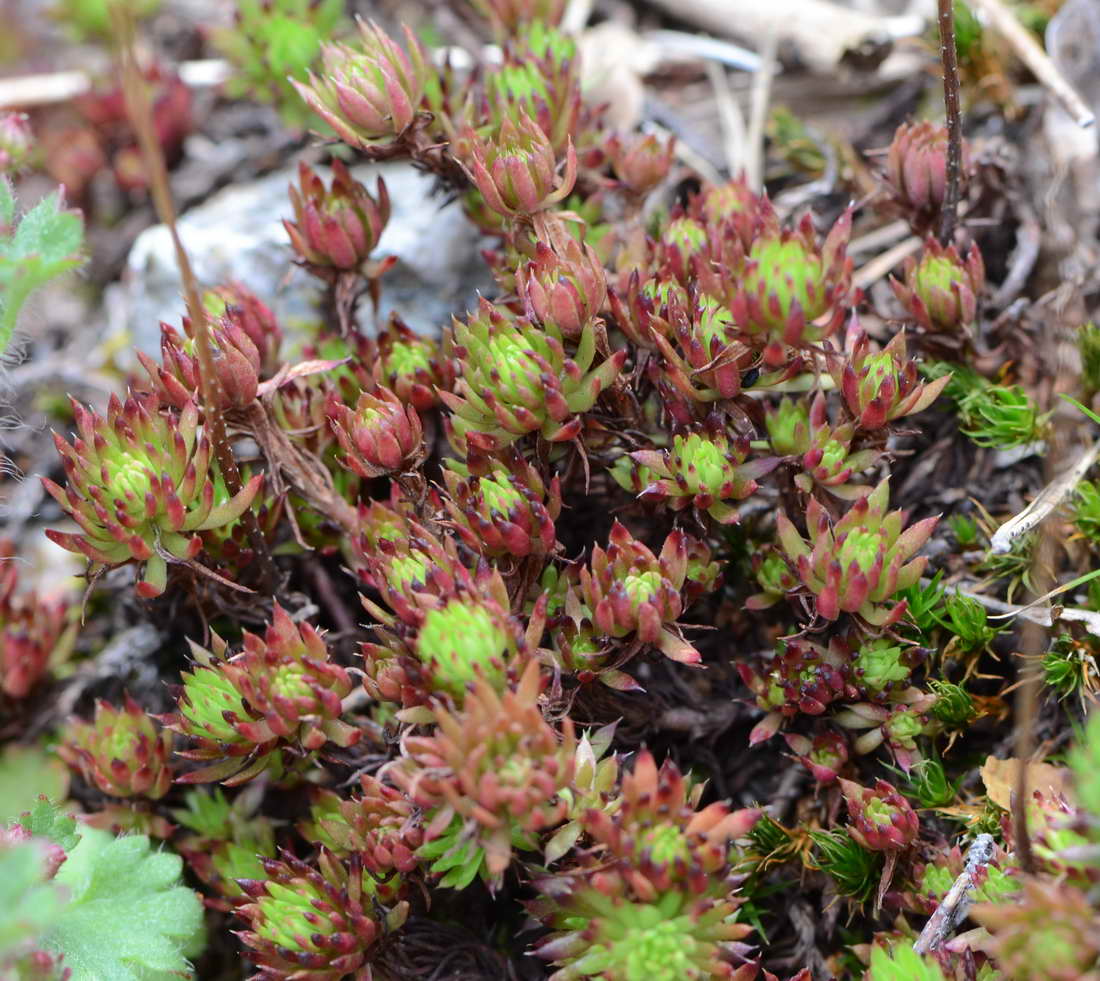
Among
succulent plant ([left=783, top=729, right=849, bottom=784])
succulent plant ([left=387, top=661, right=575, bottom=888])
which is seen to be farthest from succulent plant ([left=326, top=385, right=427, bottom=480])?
succulent plant ([left=783, top=729, right=849, bottom=784])

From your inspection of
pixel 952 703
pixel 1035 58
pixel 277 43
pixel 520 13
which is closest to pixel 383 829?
pixel 952 703

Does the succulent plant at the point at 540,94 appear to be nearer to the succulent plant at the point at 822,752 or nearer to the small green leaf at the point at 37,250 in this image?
the small green leaf at the point at 37,250

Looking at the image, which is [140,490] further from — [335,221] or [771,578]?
[771,578]

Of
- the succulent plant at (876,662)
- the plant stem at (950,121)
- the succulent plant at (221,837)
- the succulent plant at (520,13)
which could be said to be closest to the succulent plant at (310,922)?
the succulent plant at (221,837)

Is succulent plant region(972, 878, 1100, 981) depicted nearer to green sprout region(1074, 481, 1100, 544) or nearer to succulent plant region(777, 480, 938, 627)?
succulent plant region(777, 480, 938, 627)

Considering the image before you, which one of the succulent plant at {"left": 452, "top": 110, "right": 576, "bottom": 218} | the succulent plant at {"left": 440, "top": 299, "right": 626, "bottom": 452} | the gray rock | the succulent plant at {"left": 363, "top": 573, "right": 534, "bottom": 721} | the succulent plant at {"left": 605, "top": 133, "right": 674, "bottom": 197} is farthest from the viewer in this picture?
the gray rock

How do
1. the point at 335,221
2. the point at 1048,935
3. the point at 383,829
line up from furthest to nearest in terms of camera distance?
the point at 335,221, the point at 383,829, the point at 1048,935
